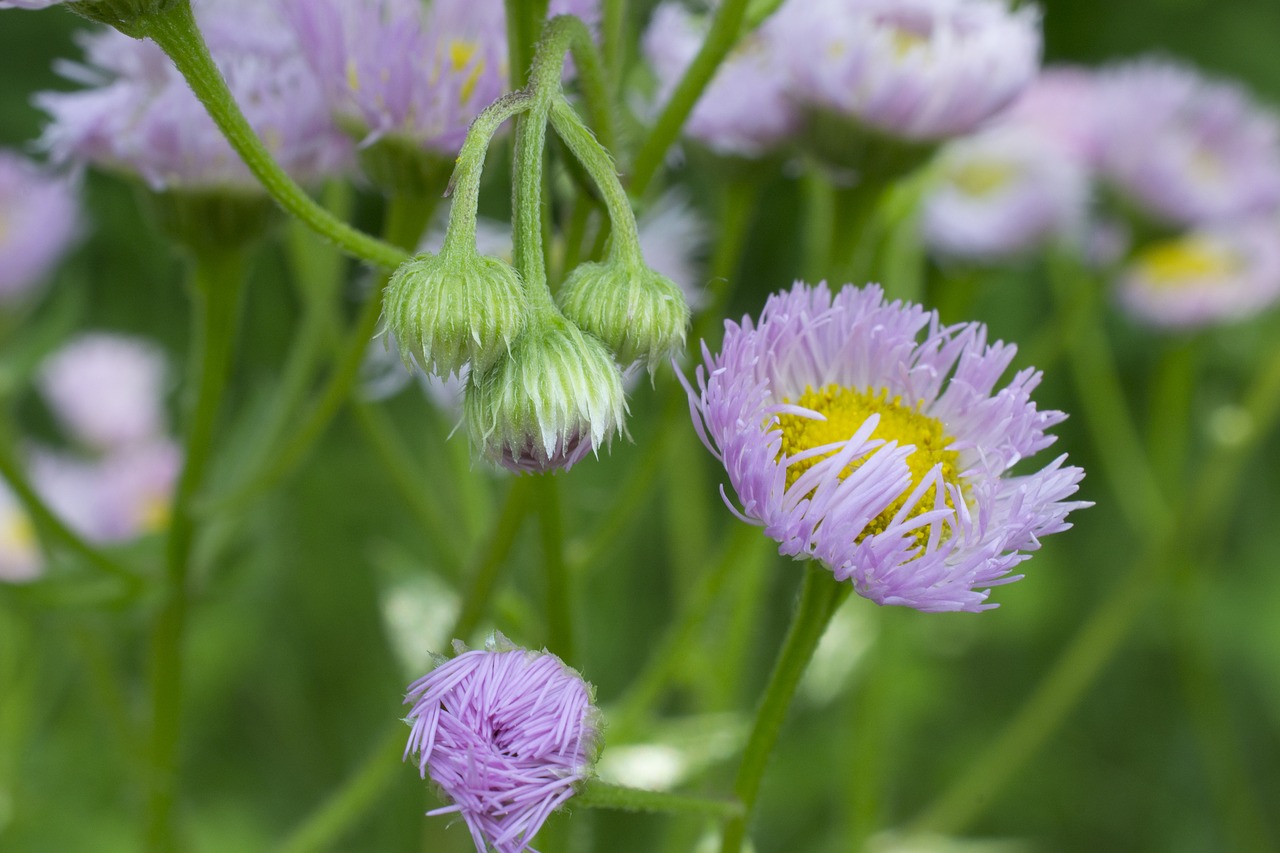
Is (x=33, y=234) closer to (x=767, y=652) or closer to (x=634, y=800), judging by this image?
(x=767, y=652)

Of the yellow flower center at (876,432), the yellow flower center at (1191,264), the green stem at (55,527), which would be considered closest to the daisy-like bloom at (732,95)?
the yellow flower center at (876,432)

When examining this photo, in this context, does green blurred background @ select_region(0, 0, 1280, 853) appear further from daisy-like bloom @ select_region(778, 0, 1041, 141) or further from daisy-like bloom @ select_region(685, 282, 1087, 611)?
daisy-like bloom @ select_region(685, 282, 1087, 611)

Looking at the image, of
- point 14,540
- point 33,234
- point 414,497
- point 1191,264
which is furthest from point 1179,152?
point 14,540

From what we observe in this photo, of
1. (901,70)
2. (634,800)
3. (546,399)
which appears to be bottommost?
(634,800)

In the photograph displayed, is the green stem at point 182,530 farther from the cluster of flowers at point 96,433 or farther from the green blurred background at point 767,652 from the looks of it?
the cluster of flowers at point 96,433

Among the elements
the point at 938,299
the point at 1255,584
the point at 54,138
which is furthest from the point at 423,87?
the point at 1255,584

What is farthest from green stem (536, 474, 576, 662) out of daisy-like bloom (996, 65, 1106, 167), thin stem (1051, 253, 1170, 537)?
daisy-like bloom (996, 65, 1106, 167)
